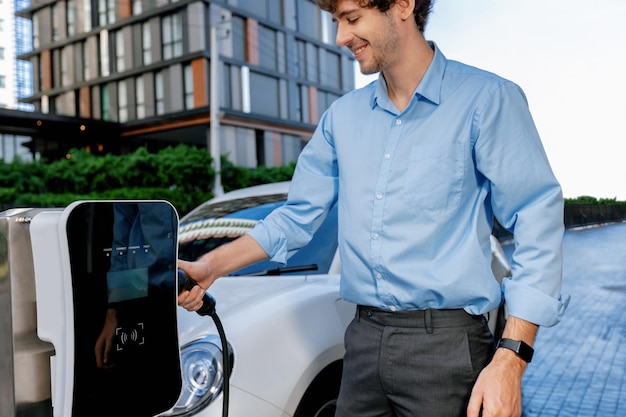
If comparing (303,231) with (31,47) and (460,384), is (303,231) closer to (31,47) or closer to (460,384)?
(460,384)

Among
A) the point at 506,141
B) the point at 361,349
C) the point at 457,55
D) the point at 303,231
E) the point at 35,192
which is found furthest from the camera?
the point at 35,192

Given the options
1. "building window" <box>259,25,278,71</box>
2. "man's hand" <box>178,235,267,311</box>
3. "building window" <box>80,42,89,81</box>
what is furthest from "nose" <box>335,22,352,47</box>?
"building window" <box>80,42,89,81</box>

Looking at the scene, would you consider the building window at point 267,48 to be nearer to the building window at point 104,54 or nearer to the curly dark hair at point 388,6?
the building window at point 104,54

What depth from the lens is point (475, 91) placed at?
1.48 meters

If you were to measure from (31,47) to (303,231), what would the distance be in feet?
132

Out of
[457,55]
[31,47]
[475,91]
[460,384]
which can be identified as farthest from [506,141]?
[31,47]

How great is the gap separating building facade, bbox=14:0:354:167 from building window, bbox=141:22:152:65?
5 cm

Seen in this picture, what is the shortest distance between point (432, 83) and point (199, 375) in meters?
1.02

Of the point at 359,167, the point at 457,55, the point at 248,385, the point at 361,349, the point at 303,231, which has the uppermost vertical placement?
the point at 457,55

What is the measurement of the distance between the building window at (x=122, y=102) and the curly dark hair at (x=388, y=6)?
33.5 m

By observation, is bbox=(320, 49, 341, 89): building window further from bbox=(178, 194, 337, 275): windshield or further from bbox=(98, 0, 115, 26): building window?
bbox=(178, 194, 337, 275): windshield

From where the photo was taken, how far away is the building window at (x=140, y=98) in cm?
3281

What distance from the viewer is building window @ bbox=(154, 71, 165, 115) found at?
32106mm

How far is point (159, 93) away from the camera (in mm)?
32406
